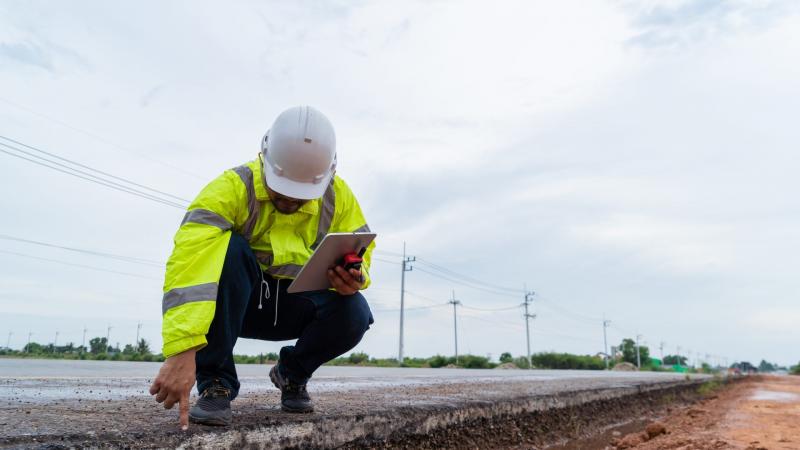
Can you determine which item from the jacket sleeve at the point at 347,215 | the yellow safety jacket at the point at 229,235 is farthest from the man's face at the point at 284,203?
the jacket sleeve at the point at 347,215

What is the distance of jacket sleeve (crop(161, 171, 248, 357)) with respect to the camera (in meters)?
1.86

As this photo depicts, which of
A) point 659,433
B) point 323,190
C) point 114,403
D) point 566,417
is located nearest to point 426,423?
point 323,190

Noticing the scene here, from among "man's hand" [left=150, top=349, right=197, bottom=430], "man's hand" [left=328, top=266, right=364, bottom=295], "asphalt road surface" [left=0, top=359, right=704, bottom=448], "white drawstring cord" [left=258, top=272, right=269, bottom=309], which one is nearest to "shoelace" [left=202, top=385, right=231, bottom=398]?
"asphalt road surface" [left=0, top=359, right=704, bottom=448]

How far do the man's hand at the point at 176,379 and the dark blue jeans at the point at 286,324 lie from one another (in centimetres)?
30

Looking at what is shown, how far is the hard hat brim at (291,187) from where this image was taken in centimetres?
230

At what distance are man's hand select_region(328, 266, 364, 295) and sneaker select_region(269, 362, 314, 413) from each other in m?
0.54

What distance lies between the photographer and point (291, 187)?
2.33 m

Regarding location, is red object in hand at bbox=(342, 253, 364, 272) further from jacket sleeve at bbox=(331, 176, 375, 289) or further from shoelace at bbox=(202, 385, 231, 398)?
shoelace at bbox=(202, 385, 231, 398)

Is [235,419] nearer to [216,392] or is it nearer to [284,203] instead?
[216,392]

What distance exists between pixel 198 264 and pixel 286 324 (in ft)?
2.45

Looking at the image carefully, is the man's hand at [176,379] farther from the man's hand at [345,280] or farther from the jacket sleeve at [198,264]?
the man's hand at [345,280]

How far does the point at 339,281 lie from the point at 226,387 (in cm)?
60

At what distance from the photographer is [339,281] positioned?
95.4 inches

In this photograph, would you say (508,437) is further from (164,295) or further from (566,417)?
(164,295)
